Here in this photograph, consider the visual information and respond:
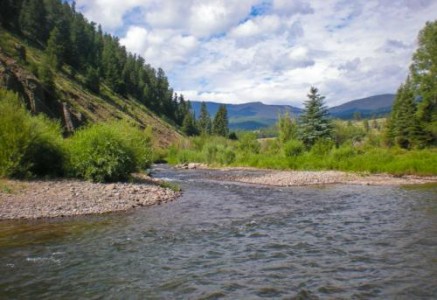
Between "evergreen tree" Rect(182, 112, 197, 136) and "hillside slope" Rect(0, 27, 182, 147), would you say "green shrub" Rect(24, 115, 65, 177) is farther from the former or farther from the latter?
"evergreen tree" Rect(182, 112, 197, 136)

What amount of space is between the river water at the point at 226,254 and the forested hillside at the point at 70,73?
4867 centimetres

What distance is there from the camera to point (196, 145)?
100062 millimetres

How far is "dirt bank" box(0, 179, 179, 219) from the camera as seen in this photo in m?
19.4

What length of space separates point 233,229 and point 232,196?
453 inches

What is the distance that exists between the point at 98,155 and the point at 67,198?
249 inches

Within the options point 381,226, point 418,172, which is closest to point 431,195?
point 381,226

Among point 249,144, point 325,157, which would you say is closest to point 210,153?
point 249,144

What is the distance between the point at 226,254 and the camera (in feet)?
43.1

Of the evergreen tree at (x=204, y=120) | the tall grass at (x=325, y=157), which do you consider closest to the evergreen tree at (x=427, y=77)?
the tall grass at (x=325, y=157)

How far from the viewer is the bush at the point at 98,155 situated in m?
27.6

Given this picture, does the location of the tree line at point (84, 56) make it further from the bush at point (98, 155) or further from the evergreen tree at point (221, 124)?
the bush at point (98, 155)

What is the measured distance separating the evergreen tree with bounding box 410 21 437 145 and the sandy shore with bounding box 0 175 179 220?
178 feet

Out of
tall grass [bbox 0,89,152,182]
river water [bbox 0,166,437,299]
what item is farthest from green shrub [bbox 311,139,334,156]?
river water [bbox 0,166,437,299]

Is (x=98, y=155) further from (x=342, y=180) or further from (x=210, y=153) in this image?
(x=210, y=153)
